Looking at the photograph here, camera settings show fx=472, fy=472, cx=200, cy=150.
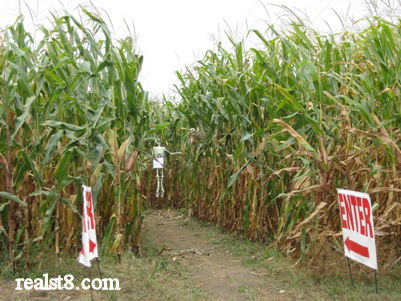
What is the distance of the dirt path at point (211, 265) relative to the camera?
3.84 metres

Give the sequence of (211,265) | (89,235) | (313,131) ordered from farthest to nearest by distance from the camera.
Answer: (211,265), (313,131), (89,235)

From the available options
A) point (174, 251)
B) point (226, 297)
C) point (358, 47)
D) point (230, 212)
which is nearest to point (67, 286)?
point (226, 297)

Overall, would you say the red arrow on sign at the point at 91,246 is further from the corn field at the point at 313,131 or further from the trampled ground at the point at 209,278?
the corn field at the point at 313,131

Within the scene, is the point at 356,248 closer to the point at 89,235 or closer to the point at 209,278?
the point at 209,278

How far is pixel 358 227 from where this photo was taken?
3.40 m

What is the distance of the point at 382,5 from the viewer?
4.14m

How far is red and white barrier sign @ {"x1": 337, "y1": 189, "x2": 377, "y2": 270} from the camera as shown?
3248mm

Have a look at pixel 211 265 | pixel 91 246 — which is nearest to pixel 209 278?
pixel 211 265

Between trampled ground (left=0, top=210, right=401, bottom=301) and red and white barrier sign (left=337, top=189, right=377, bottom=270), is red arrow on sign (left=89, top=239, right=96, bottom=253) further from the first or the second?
red and white barrier sign (left=337, top=189, right=377, bottom=270)

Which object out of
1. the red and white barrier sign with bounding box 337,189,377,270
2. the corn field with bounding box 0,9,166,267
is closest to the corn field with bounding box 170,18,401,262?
the red and white barrier sign with bounding box 337,189,377,270

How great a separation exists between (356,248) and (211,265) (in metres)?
1.82

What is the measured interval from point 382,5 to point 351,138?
1280 mm

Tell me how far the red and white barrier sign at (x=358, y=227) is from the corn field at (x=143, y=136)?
0.23 metres

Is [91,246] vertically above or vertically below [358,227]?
below
